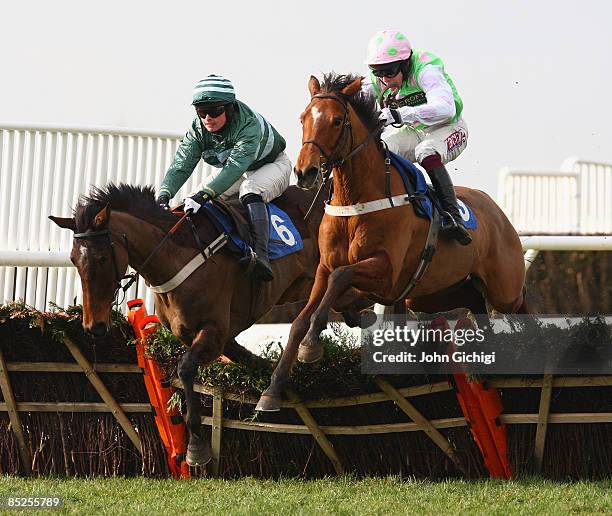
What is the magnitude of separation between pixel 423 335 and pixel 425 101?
1.49 m

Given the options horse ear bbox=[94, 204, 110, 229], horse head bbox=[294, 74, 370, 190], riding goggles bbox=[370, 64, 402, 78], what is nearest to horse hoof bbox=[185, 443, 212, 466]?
horse ear bbox=[94, 204, 110, 229]

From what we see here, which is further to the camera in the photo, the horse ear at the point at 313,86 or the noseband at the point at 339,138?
the horse ear at the point at 313,86

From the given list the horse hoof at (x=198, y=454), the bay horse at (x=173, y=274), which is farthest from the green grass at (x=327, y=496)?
the bay horse at (x=173, y=274)

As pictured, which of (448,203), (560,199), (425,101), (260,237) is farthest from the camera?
(560,199)

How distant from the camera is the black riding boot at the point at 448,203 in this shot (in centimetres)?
727

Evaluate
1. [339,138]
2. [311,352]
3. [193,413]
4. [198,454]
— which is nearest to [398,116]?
[339,138]

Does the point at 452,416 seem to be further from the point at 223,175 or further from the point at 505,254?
the point at 223,175

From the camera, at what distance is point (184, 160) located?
807 centimetres

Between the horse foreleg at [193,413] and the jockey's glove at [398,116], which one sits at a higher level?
the jockey's glove at [398,116]

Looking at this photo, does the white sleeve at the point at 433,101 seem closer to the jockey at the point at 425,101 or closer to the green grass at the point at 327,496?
the jockey at the point at 425,101

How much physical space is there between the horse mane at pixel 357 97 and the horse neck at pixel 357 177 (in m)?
0.08

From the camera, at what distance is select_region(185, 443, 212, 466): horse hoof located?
23.4 ft

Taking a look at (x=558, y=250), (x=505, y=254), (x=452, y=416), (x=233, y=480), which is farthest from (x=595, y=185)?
(x=233, y=480)

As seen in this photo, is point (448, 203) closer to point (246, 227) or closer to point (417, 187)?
point (417, 187)
